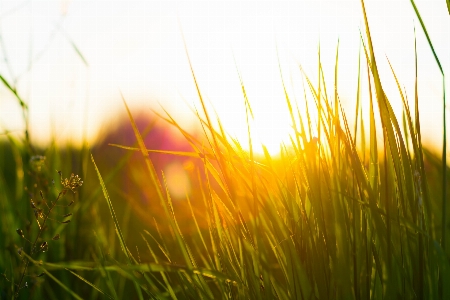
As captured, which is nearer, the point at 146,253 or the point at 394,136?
the point at 394,136

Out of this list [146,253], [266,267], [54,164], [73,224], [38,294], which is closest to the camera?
[266,267]

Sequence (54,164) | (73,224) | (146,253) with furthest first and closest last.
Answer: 1. (146,253)
2. (54,164)
3. (73,224)

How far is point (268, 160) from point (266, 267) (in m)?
0.28

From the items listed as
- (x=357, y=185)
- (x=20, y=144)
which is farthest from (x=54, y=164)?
(x=357, y=185)

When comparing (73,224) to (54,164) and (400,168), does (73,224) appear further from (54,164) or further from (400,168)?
(400,168)

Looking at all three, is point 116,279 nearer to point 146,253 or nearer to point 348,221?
point 146,253

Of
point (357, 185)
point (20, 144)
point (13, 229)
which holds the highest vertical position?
point (20, 144)

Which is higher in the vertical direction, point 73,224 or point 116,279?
point 73,224

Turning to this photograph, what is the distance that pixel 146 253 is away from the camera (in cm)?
212

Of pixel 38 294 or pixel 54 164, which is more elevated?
pixel 54 164

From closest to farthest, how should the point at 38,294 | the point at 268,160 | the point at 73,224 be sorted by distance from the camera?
the point at 268,160, the point at 38,294, the point at 73,224

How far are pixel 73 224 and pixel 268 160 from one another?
97 cm

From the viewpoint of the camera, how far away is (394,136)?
75cm

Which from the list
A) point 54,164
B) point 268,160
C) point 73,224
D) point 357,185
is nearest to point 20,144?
point 54,164
